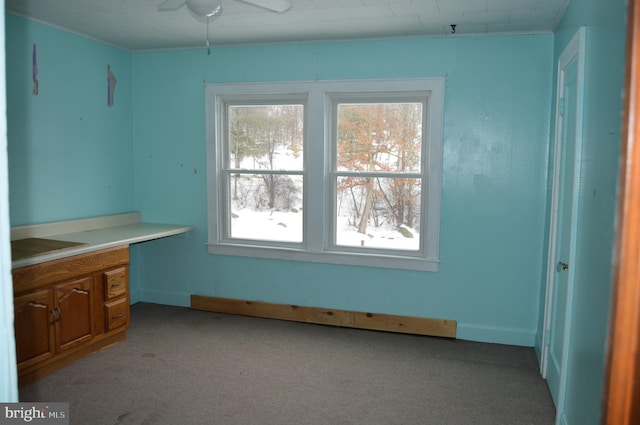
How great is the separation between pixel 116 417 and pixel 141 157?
8.73ft

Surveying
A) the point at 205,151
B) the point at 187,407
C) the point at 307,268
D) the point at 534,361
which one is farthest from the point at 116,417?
the point at 534,361

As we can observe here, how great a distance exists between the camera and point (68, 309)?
11.0 ft

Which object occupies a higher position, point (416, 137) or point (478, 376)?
point (416, 137)

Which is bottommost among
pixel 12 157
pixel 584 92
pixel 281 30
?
pixel 12 157

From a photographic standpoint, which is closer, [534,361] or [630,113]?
[630,113]

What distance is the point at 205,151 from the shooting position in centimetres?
453

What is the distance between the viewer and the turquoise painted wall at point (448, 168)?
12.4ft

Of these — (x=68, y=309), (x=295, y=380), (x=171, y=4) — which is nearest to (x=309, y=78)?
(x=171, y=4)

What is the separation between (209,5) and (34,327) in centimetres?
220

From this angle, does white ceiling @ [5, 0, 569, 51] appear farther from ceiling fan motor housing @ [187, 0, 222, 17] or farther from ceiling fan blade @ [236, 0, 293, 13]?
ceiling fan motor housing @ [187, 0, 222, 17]

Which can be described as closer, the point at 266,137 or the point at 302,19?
the point at 302,19

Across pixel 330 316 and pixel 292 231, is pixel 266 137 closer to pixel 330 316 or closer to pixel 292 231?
pixel 292 231

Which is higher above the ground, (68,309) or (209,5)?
(209,5)

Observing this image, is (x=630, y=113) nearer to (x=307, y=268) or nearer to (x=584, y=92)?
(x=584, y=92)
